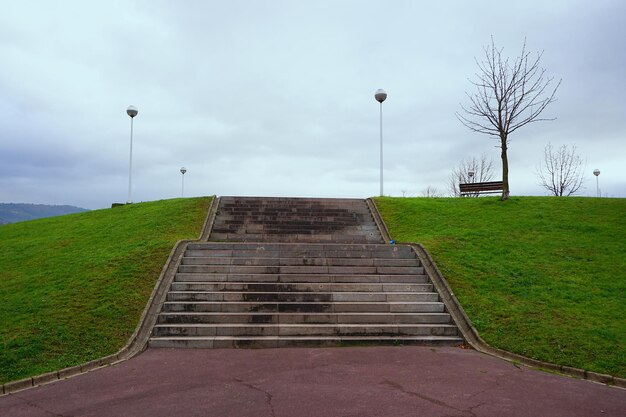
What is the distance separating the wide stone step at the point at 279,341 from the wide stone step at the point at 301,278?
7.48 feet

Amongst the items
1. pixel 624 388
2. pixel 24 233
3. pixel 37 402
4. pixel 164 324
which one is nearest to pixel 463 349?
pixel 624 388

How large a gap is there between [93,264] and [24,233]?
8.42 meters

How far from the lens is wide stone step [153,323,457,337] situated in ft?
28.4

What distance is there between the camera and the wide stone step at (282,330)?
8648 millimetres

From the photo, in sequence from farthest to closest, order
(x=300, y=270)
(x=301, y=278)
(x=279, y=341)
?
(x=300, y=270) → (x=301, y=278) → (x=279, y=341)

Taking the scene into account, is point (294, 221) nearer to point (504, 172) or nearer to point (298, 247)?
point (298, 247)

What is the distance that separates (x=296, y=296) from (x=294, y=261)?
182 cm

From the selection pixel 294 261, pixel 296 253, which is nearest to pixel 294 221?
pixel 296 253

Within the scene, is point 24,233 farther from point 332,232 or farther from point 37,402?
point 37,402

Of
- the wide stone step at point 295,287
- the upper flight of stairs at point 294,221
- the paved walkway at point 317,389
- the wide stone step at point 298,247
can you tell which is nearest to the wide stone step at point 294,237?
the upper flight of stairs at point 294,221

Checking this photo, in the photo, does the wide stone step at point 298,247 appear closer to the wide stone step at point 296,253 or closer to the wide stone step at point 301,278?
the wide stone step at point 296,253

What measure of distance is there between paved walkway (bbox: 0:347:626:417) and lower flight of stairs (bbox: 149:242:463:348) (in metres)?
0.91

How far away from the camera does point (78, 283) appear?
10164 millimetres

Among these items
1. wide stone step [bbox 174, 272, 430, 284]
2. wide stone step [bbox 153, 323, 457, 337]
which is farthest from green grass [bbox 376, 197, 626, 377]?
wide stone step [bbox 153, 323, 457, 337]
